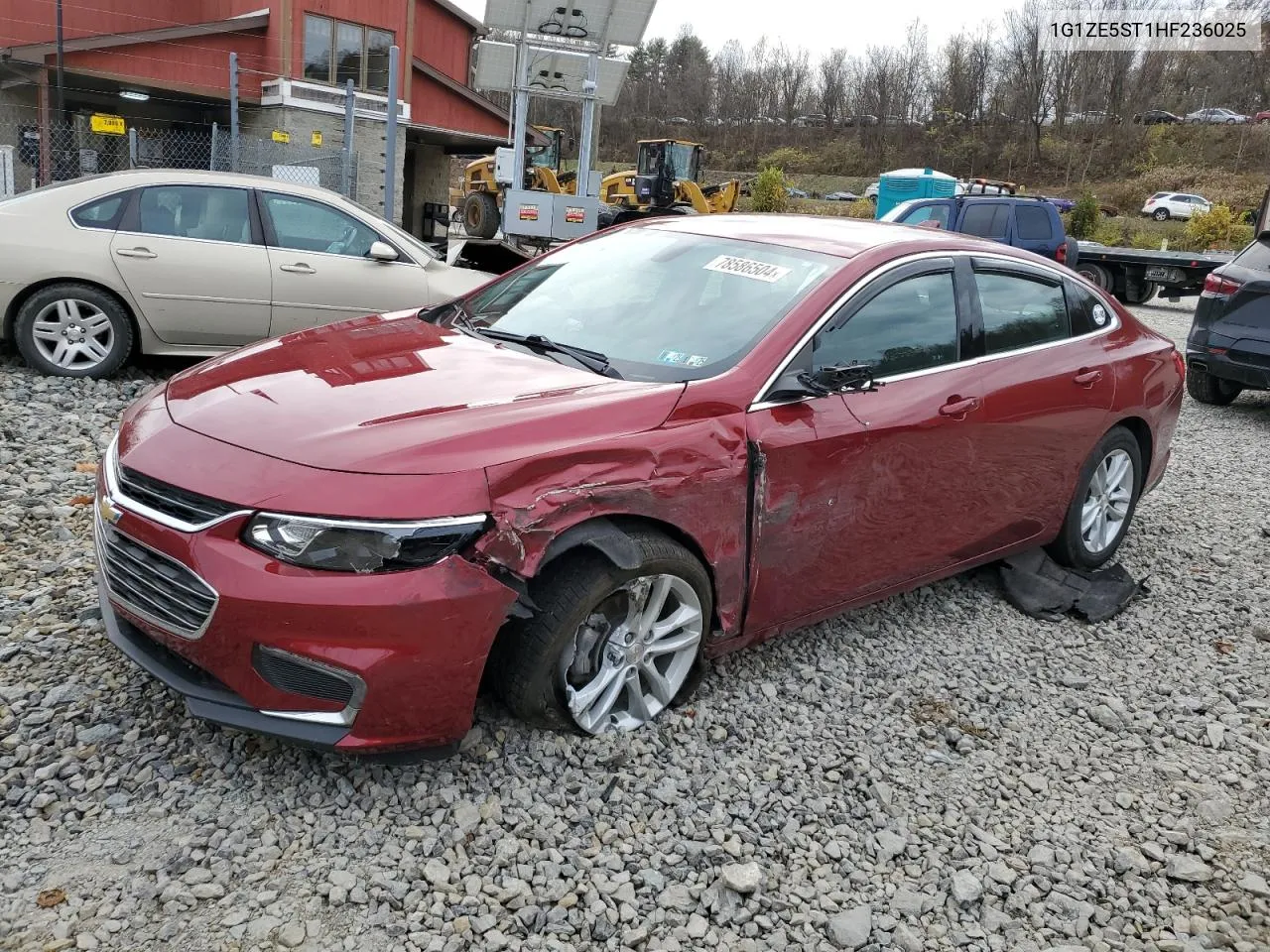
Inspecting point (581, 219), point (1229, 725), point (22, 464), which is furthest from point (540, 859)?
point (581, 219)

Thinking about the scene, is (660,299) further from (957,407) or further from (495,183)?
(495,183)

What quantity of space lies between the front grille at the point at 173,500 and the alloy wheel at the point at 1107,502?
3.86m

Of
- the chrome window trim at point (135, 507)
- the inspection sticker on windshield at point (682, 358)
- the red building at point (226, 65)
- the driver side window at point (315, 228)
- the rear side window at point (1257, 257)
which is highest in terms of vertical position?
the red building at point (226, 65)

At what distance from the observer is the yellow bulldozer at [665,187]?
901 inches

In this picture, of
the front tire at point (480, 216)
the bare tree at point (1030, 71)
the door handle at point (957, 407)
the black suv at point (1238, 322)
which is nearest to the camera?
the door handle at point (957, 407)

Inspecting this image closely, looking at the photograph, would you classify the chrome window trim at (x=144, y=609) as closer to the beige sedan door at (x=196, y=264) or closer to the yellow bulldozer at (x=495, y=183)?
the beige sedan door at (x=196, y=264)

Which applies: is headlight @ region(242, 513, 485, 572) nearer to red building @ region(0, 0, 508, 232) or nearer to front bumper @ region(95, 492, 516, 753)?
front bumper @ region(95, 492, 516, 753)

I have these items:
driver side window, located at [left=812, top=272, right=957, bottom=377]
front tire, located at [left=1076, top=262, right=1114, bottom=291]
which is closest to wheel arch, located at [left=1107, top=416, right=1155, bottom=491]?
driver side window, located at [left=812, top=272, right=957, bottom=377]

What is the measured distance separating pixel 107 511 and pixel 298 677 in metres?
0.83

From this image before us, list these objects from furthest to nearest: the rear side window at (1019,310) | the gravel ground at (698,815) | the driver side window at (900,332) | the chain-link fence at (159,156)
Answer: the chain-link fence at (159,156)
the rear side window at (1019,310)
the driver side window at (900,332)
the gravel ground at (698,815)

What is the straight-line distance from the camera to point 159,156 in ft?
66.3

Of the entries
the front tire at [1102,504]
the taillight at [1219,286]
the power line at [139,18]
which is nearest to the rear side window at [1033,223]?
the taillight at [1219,286]

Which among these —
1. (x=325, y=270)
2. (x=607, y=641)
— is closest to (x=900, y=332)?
(x=607, y=641)

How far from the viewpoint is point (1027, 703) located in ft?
13.0
